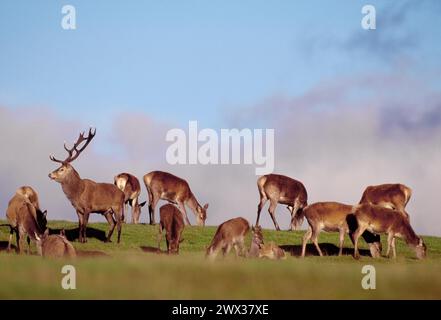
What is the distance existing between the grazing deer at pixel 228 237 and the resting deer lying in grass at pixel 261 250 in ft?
3.92

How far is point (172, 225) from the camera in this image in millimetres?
22281

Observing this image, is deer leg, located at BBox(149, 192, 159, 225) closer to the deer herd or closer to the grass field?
the deer herd

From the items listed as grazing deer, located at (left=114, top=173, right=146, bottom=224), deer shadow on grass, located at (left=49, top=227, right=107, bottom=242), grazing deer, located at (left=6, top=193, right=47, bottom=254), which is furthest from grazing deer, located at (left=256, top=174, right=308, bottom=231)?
grazing deer, located at (left=6, top=193, right=47, bottom=254)

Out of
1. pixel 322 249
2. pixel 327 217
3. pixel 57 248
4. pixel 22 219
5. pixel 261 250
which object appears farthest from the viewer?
pixel 322 249

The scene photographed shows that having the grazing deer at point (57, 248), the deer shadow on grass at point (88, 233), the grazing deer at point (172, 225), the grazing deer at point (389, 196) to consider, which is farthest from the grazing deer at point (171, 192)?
the grazing deer at point (57, 248)

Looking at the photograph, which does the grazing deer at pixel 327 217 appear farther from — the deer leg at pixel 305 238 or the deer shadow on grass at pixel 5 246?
the deer shadow on grass at pixel 5 246

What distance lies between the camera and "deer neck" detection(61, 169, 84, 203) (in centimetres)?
2602

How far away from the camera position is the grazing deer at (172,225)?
21875mm

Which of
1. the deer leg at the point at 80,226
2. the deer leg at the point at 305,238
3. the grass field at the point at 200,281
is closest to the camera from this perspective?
the grass field at the point at 200,281

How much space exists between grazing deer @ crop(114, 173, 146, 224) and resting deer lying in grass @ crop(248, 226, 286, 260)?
36.6 ft

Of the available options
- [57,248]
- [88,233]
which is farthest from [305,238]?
[57,248]

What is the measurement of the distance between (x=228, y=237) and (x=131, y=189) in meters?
13.1

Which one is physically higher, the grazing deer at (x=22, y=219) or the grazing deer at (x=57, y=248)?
the grazing deer at (x=22, y=219)

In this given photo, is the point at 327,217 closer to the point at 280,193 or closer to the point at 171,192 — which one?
the point at 280,193
